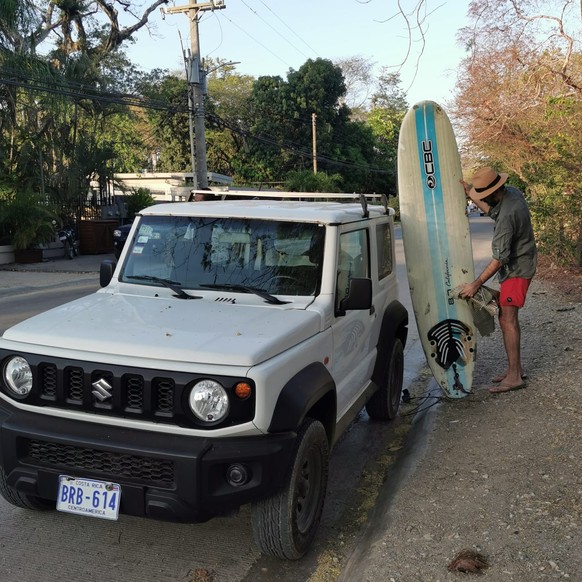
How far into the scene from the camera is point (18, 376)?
3021 millimetres

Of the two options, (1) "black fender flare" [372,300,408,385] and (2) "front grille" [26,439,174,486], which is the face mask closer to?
(1) "black fender flare" [372,300,408,385]

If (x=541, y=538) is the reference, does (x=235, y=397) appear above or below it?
above

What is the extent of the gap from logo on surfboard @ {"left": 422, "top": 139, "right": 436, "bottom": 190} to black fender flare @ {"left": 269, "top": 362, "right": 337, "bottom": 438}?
3.03m

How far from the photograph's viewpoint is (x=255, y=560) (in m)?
3.30

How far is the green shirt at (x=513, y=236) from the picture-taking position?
5.10m

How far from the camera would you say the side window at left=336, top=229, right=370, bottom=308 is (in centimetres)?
387

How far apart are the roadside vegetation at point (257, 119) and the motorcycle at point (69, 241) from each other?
899 millimetres

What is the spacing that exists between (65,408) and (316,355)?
1.29m

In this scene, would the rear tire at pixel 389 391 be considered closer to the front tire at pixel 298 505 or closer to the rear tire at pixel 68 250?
the front tire at pixel 298 505

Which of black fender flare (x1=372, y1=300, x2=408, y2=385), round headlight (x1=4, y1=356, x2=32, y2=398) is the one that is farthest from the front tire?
black fender flare (x1=372, y1=300, x2=408, y2=385)

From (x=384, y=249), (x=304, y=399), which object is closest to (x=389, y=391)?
(x=384, y=249)

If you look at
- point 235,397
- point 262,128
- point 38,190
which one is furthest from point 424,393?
point 262,128

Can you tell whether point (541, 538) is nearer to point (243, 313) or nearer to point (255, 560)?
point (255, 560)

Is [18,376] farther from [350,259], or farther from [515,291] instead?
[515,291]
